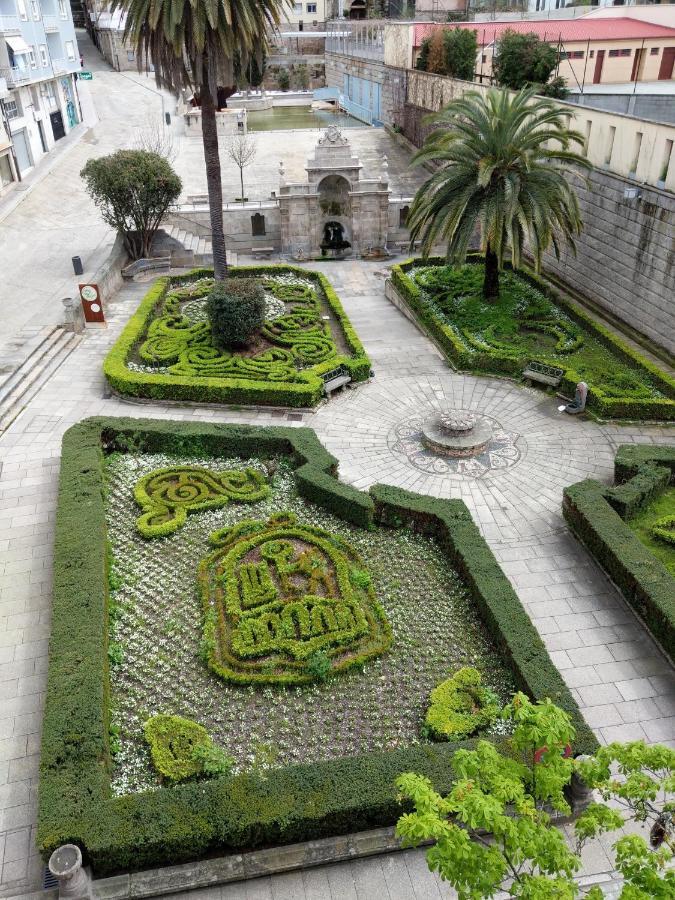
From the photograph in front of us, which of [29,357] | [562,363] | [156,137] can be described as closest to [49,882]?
[29,357]

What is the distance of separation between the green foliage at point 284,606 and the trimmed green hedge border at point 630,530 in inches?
180

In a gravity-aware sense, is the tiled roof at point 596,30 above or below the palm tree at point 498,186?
above

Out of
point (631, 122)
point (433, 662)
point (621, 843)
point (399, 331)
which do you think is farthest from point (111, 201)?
point (621, 843)

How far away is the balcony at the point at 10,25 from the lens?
3956cm

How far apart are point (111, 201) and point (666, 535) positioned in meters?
24.0

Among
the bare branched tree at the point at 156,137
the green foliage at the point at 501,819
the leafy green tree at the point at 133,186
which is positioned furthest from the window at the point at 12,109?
the green foliage at the point at 501,819

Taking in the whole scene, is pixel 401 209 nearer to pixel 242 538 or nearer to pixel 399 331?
pixel 399 331

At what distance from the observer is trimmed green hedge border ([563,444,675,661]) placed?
1206cm

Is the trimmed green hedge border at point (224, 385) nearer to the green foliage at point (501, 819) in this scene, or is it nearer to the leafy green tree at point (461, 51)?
the green foliage at point (501, 819)

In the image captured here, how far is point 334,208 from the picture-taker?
109 feet

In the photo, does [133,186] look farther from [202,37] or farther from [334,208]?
[334,208]

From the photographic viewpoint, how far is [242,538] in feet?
46.3

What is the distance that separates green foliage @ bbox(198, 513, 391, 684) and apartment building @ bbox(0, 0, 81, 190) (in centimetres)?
3452

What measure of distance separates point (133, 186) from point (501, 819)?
2705 cm
